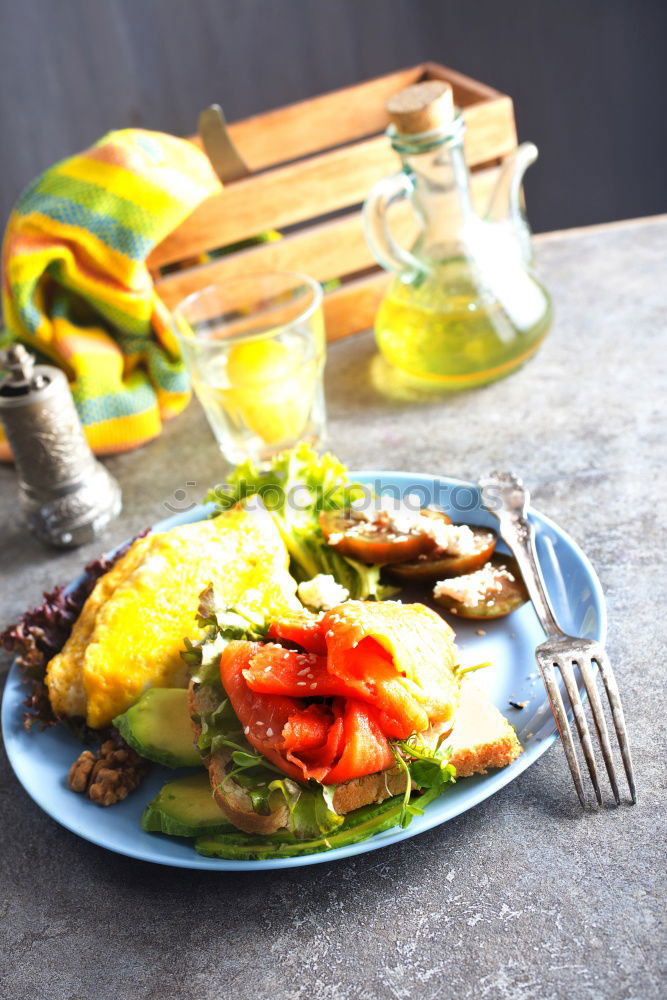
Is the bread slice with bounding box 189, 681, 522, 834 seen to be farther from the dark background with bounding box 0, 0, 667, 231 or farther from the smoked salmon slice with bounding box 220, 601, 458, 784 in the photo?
the dark background with bounding box 0, 0, 667, 231

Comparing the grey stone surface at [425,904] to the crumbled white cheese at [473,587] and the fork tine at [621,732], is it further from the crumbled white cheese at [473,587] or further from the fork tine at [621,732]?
the crumbled white cheese at [473,587]

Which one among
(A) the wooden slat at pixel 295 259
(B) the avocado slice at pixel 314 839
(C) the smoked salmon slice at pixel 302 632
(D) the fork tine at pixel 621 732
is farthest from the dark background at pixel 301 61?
(B) the avocado slice at pixel 314 839

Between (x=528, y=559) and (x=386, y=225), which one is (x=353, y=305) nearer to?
(x=386, y=225)

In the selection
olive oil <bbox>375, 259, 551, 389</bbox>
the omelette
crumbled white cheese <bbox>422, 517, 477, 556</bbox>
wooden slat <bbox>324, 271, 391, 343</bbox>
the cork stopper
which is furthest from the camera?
wooden slat <bbox>324, 271, 391, 343</bbox>

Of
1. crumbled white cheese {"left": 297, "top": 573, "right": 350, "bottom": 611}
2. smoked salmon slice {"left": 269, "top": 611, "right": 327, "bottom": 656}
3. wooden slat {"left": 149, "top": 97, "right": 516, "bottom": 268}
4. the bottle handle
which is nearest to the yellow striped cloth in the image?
wooden slat {"left": 149, "top": 97, "right": 516, "bottom": 268}

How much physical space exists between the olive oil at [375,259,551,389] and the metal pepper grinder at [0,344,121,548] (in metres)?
0.66

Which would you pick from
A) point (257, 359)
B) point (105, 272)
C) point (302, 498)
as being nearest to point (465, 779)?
point (302, 498)

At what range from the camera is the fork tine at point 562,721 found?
113 centimetres

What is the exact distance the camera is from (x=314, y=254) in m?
2.18

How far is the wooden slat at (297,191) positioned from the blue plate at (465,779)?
894 mm

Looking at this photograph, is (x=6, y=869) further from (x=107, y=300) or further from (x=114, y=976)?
(x=107, y=300)

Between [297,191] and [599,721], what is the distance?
138cm

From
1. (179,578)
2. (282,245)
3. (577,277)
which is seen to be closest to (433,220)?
(282,245)

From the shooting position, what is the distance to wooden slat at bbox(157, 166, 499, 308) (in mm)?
2121
